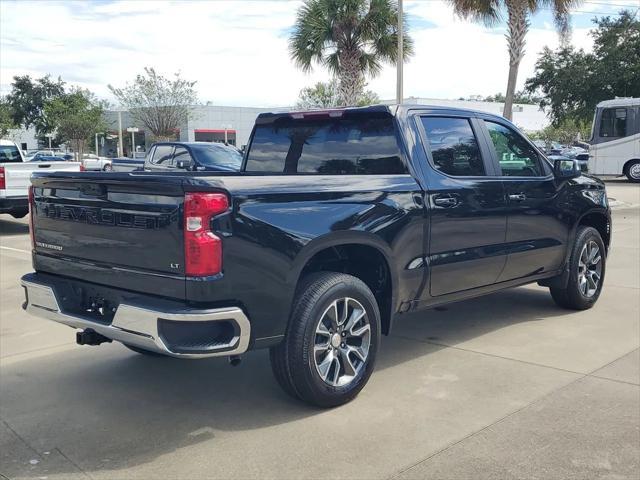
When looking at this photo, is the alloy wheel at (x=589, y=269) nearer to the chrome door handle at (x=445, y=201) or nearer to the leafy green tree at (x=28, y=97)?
the chrome door handle at (x=445, y=201)

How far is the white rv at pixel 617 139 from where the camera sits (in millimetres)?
27719

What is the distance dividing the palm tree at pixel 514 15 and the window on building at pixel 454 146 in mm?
14339

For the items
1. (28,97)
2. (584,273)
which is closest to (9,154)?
(584,273)

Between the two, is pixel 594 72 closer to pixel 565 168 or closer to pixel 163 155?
pixel 163 155

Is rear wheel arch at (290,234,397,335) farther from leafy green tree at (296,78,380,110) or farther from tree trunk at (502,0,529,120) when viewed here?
leafy green tree at (296,78,380,110)

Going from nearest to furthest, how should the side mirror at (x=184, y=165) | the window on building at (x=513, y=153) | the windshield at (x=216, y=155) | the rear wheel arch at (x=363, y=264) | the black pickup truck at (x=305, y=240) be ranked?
the black pickup truck at (x=305, y=240) < the rear wheel arch at (x=363, y=264) < the window on building at (x=513, y=153) < the side mirror at (x=184, y=165) < the windshield at (x=216, y=155)

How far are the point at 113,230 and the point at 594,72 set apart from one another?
35.9 meters

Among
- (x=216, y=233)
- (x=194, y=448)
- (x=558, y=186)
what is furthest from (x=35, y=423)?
(x=558, y=186)

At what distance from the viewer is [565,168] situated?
6336 mm

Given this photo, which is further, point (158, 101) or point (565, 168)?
point (158, 101)

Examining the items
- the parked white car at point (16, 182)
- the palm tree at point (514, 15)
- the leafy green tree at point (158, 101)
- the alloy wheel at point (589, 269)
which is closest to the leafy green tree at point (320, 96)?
the leafy green tree at point (158, 101)

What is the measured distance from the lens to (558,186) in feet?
20.5

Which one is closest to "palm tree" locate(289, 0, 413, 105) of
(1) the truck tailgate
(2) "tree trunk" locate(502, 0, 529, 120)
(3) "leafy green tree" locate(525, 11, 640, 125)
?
(2) "tree trunk" locate(502, 0, 529, 120)

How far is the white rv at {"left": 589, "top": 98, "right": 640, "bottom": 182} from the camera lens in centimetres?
2772
